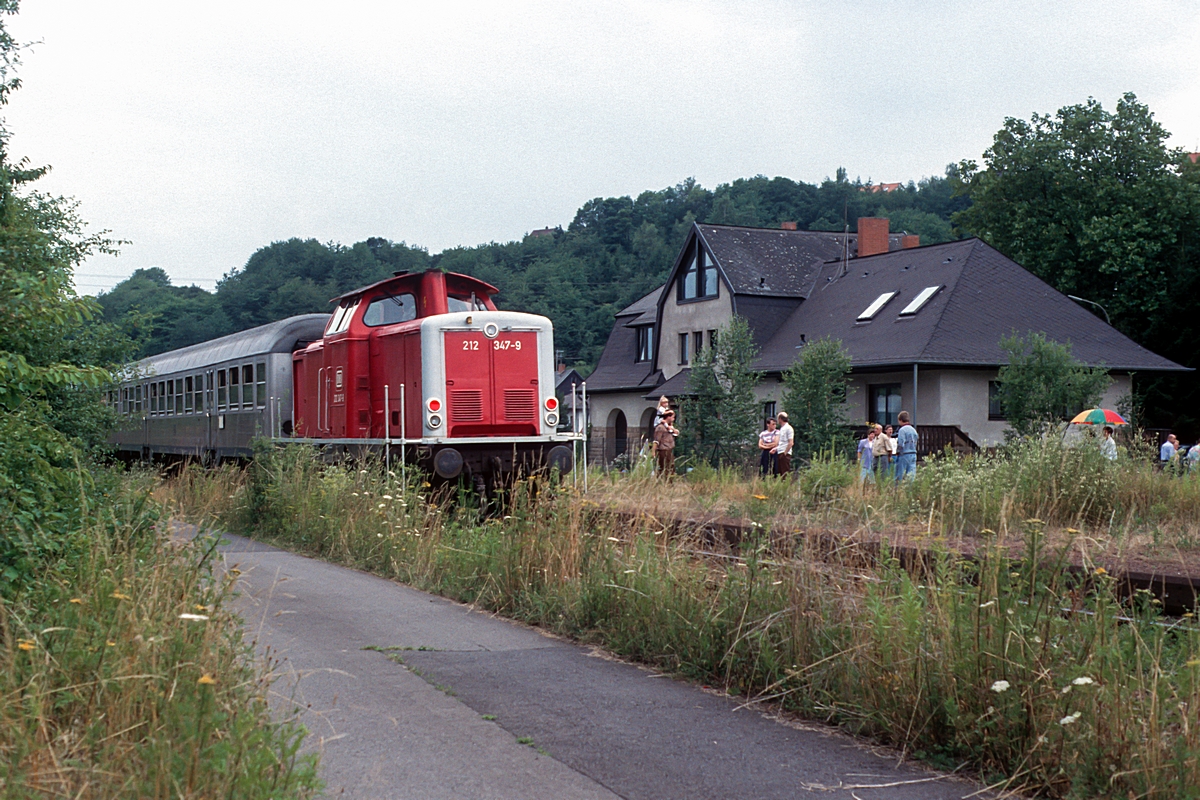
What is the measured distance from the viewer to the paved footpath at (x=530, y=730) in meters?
5.09

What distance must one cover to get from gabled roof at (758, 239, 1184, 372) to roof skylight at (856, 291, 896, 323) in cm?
23

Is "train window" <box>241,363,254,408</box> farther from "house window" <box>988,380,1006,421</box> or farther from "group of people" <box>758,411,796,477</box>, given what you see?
"house window" <box>988,380,1006,421</box>

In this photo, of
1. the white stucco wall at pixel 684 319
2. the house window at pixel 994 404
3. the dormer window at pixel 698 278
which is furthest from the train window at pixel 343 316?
the dormer window at pixel 698 278

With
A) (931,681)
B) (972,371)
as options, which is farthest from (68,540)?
(972,371)

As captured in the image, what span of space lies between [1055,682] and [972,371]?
1211 inches

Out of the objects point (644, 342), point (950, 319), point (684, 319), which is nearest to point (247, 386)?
point (950, 319)

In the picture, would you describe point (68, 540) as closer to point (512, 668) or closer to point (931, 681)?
point (512, 668)

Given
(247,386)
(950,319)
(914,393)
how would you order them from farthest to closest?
(950,319) < (914,393) < (247,386)

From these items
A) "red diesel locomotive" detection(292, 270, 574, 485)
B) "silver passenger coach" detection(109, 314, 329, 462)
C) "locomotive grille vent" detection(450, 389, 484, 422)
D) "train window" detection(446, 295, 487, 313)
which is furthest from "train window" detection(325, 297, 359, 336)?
"silver passenger coach" detection(109, 314, 329, 462)

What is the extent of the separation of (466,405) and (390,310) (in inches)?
92.6

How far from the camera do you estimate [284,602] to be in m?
9.66

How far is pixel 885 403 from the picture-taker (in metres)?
36.3

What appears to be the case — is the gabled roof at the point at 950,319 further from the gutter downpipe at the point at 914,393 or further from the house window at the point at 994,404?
the house window at the point at 994,404

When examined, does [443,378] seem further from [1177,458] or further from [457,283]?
[1177,458]
